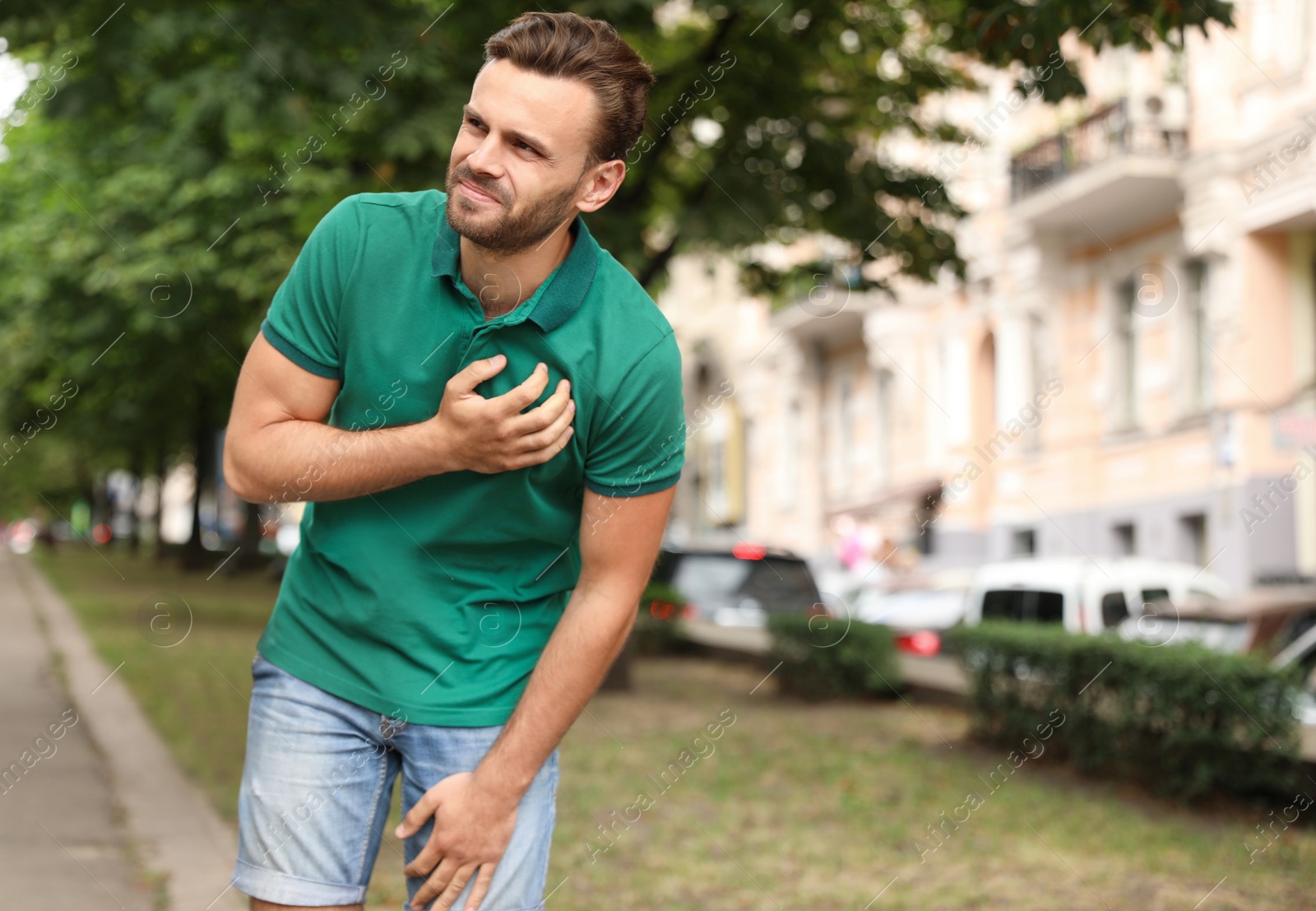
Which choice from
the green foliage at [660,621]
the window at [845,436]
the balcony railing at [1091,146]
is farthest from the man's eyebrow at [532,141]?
the window at [845,436]

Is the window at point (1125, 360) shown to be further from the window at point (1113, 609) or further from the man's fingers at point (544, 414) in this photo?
the man's fingers at point (544, 414)

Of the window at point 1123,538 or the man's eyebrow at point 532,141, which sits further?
the window at point 1123,538

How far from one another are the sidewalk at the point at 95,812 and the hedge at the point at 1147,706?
15.5 ft

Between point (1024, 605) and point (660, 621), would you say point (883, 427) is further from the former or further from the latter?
point (1024, 605)

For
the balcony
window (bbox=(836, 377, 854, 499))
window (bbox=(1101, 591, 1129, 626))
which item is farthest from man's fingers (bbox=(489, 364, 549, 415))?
window (bbox=(836, 377, 854, 499))

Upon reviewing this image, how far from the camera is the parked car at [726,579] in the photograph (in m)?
16.8

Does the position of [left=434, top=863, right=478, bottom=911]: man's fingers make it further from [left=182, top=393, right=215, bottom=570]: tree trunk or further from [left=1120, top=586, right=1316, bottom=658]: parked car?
[left=182, top=393, right=215, bottom=570]: tree trunk

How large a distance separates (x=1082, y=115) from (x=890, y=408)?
10191 millimetres

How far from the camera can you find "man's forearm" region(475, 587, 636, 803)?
2.40m

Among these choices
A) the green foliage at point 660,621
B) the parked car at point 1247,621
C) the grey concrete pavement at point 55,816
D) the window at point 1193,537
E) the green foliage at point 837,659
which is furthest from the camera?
the window at point 1193,537

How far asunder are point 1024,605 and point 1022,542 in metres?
12.1

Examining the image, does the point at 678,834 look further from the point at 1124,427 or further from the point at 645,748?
the point at 1124,427

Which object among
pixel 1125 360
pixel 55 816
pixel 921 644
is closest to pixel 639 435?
pixel 55 816

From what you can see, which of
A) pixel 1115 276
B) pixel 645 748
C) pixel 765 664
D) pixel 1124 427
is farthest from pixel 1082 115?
pixel 645 748
